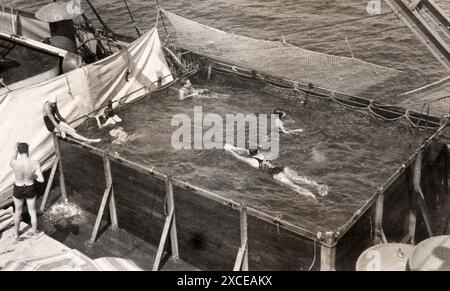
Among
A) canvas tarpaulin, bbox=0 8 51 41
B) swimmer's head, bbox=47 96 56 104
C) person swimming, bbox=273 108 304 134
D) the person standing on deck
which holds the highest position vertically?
canvas tarpaulin, bbox=0 8 51 41

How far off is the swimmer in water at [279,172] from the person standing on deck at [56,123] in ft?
12.3

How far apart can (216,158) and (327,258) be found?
4.73 m

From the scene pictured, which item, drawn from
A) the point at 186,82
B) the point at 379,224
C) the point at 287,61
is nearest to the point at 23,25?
the point at 186,82

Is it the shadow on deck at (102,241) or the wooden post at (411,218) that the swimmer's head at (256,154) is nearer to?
the shadow on deck at (102,241)

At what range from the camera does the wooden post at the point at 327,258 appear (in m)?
9.49

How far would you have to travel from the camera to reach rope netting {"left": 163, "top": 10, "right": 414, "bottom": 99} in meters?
16.1

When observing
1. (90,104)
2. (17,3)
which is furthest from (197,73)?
(17,3)

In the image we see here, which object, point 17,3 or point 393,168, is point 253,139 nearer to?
point 393,168

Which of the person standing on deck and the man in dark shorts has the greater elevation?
the person standing on deck

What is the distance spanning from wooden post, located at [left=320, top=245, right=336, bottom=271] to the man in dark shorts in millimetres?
6571

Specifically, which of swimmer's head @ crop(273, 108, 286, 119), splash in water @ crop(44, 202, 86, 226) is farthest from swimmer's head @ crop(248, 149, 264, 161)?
splash in water @ crop(44, 202, 86, 226)

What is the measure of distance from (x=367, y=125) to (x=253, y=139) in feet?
10.5

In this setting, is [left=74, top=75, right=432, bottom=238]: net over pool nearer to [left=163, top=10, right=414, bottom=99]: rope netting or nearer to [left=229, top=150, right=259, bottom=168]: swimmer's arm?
[left=229, top=150, right=259, bottom=168]: swimmer's arm

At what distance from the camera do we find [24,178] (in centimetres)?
1218
